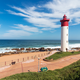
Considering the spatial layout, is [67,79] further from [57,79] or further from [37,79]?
[37,79]

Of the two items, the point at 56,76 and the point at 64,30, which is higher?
the point at 64,30

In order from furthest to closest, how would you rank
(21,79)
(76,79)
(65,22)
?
(65,22)
(21,79)
(76,79)

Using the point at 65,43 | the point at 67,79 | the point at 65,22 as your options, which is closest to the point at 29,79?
the point at 67,79

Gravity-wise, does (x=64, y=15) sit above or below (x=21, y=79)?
above

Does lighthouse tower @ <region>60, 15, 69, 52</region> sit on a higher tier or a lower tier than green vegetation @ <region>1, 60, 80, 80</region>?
higher

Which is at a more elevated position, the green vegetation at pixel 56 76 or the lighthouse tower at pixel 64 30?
the lighthouse tower at pixel 64 30

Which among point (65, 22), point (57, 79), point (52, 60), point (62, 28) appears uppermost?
point (65, 22)

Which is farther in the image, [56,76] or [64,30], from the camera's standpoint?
[64,30]

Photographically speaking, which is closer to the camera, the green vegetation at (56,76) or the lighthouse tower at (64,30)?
the green vegetation at (56,76)

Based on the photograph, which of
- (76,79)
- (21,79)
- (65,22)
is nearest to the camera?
(76,79)

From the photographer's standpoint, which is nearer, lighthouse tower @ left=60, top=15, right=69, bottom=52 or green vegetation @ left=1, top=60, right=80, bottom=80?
green vegetation @ left=1, top=60, right=80, bottom=80

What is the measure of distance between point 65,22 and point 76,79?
17.6m

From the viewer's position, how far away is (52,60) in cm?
1548

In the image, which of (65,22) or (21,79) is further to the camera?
(65,22)
